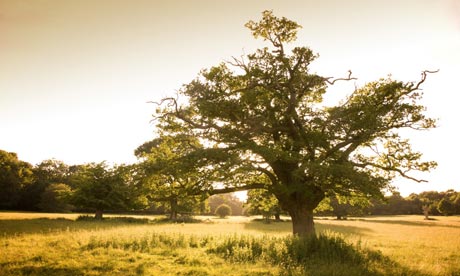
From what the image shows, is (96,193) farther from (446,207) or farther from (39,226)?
(446,207)

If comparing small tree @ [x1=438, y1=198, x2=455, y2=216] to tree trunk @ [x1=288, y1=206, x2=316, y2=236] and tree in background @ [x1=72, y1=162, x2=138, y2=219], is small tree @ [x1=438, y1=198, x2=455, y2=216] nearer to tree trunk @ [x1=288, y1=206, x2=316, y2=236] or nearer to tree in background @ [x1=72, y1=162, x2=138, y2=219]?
tree in background @ [x1=72, y1=162, x2=138, y2=219]

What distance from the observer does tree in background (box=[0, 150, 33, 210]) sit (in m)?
76.0

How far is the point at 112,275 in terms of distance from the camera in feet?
31.9

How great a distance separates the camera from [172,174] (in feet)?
54.4

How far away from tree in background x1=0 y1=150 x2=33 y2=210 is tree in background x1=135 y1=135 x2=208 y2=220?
257 ft

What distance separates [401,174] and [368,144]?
2.56 metres

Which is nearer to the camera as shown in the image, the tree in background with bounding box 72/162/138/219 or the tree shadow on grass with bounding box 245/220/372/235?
the tree shadow on grass with bounding box 245/220/372/235

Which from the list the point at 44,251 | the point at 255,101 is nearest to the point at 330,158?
the point at 255,101

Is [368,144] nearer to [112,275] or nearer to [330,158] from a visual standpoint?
[330,158]

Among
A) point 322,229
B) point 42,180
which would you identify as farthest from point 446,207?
point 42,180

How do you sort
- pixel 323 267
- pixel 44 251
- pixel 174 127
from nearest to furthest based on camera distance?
pixel 323 267 < pixel 44 251 < pixel 174 127

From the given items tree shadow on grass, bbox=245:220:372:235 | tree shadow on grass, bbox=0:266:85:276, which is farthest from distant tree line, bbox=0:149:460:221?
tree shadow on grass, bbox=0:266:85:276

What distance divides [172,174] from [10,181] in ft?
265

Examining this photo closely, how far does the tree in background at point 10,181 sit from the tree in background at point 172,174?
78299 millimetres
